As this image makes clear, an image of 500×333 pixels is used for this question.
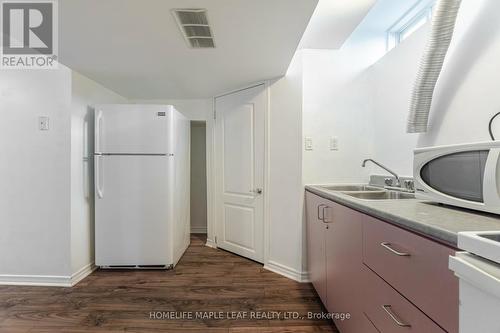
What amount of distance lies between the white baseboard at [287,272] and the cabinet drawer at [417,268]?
130 centimetres

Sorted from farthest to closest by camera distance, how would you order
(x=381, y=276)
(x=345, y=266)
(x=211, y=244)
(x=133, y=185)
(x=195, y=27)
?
(x=211, y=244)
(x=133, y=185)
(x=195, y=27)
(x=345, y=266)
(x=381, y=276)

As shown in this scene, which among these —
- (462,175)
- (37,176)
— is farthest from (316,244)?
(37,176)

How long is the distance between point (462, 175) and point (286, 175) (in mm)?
1506

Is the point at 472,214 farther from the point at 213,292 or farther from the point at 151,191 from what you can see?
the point at 151,191

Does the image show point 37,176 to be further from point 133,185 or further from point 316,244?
point 316,244

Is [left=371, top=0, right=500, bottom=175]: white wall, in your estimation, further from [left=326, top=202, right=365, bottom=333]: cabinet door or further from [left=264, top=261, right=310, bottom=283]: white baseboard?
[left=264, top=261, right=310, bottom=283]: white baseboard

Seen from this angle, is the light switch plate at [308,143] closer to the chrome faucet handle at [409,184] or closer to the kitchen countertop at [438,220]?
the chrome faucet handle at [409,184]

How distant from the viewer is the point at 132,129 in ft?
8.23

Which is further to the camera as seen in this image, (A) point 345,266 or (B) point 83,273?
(B) point 83,273

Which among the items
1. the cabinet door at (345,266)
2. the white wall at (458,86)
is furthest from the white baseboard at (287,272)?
the white wall at (458,86)

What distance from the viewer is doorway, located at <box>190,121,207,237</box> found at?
12.9 ft

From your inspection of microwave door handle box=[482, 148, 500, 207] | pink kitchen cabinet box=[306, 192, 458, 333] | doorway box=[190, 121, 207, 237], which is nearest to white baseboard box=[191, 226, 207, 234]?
doorway box=[190, 121, 207, 237]

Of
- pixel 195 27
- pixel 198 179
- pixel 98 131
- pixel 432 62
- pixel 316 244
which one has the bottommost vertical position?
pixel 316 244

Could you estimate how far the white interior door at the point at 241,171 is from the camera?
270 centimetres
